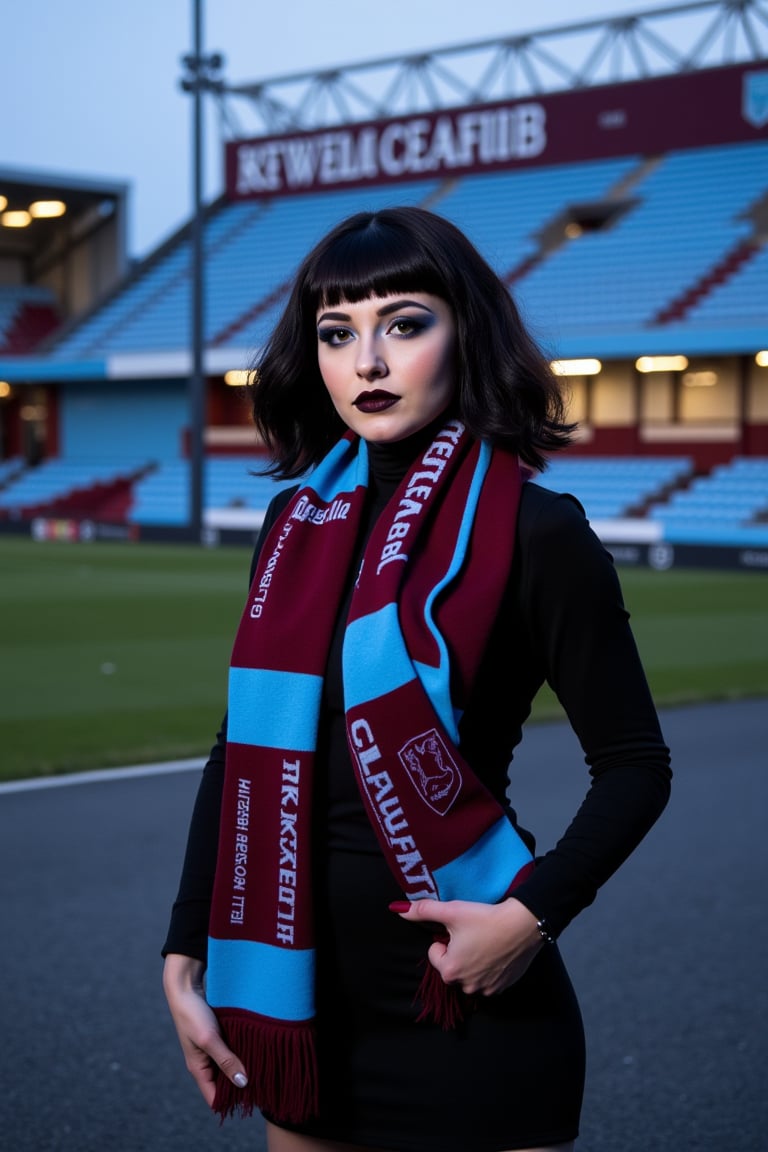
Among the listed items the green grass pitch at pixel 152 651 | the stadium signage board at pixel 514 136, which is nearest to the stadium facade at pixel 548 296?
the stadium signage board at pixel 514 136

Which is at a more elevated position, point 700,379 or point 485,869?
point 700,379

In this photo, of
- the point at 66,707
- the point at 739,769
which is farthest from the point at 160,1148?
the point at 66,707

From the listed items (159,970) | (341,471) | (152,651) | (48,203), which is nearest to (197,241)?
(48,203)

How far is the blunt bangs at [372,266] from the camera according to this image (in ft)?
6.72

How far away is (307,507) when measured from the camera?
2.12 metres

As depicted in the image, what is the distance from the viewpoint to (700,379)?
31719 mm

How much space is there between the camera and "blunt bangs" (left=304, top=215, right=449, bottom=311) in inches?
80.7

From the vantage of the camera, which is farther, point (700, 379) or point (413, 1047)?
point (700, 379)

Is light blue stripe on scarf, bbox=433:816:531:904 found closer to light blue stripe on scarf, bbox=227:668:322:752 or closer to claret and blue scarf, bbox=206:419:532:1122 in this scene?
claret and blue scarf, bbox=206:419:532:1122

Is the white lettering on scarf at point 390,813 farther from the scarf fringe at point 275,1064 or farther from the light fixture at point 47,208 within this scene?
the light fixture at point 47,208

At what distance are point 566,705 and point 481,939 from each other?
13.4 inches

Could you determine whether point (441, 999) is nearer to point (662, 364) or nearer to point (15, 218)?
point (662, 364)

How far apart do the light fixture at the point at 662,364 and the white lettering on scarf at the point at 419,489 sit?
3051 cm

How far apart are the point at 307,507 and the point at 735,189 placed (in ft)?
108
